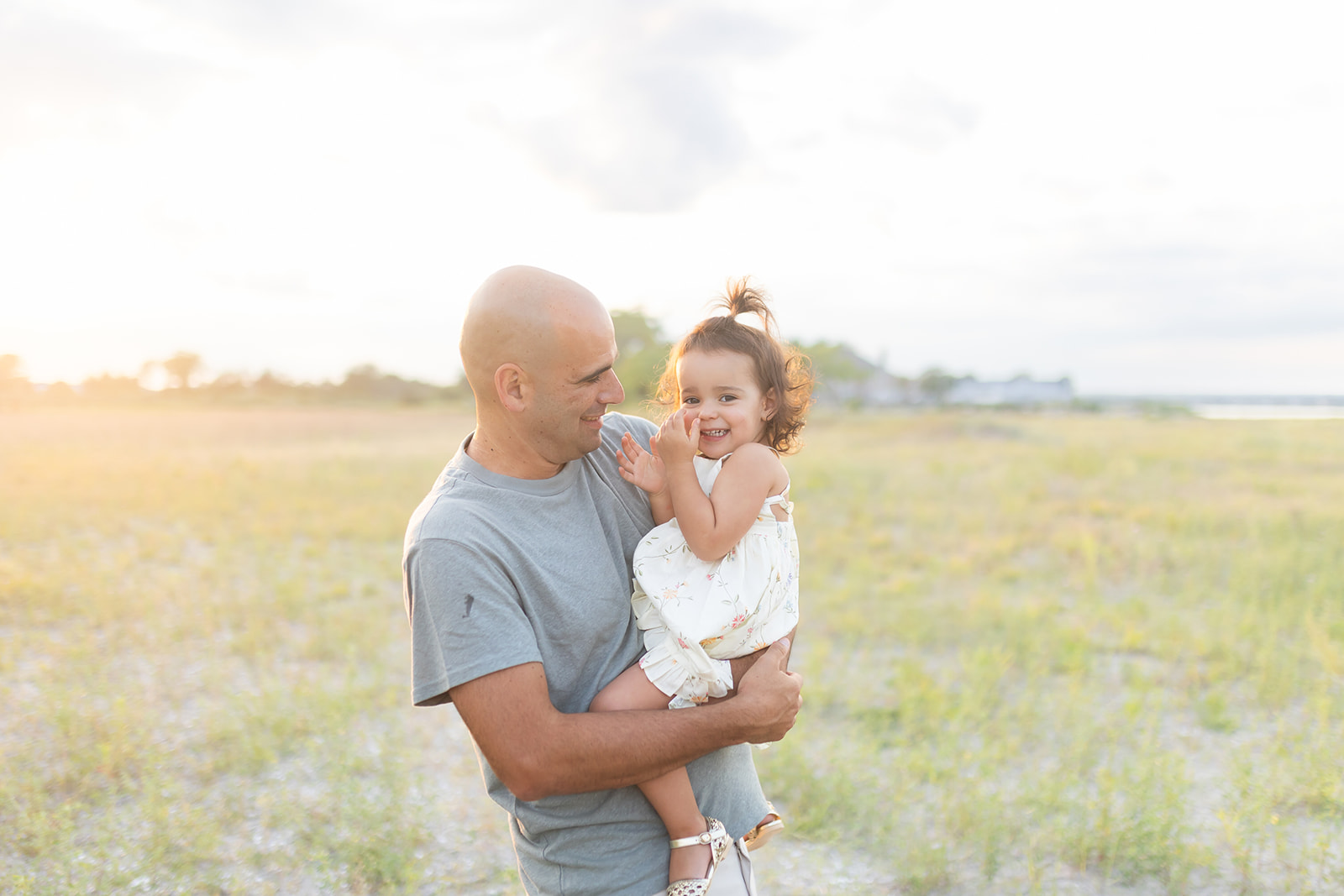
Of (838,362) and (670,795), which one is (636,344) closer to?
(838,362)

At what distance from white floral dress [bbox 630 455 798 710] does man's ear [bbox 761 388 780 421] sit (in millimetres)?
322

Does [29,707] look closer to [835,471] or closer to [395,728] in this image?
[395,728]

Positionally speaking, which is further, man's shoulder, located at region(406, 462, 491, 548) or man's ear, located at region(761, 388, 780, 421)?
man's ear, located at region(761, 388, 780, 421)

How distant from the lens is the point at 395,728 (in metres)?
5.46

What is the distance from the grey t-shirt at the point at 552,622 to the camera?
1.87m

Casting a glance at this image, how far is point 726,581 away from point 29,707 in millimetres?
5390

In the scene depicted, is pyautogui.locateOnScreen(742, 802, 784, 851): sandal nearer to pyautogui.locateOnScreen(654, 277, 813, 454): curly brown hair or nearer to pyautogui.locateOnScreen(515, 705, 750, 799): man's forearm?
pyautogui.locateOnScreen(515, 705, 750, 799): man's forearm

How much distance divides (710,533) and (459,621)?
76 centimetres

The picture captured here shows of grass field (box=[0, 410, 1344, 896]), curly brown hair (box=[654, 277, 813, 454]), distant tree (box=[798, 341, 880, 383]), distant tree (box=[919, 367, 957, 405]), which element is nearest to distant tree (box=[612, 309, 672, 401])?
distant tree (box=[798, 341, 880, 383])

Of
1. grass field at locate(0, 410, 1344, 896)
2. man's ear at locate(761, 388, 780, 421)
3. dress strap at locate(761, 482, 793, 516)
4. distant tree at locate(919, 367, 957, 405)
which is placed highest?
distant tree at locate(919, 367, 957, 405)

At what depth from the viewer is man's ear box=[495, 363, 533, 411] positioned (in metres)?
2.14

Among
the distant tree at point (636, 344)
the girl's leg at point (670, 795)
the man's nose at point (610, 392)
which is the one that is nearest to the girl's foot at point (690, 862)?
the girl's leg at point (670, 795)

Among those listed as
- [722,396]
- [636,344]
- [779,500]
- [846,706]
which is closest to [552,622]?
[779,500]

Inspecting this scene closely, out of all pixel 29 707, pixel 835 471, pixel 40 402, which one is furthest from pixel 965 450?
pixel 40 402
